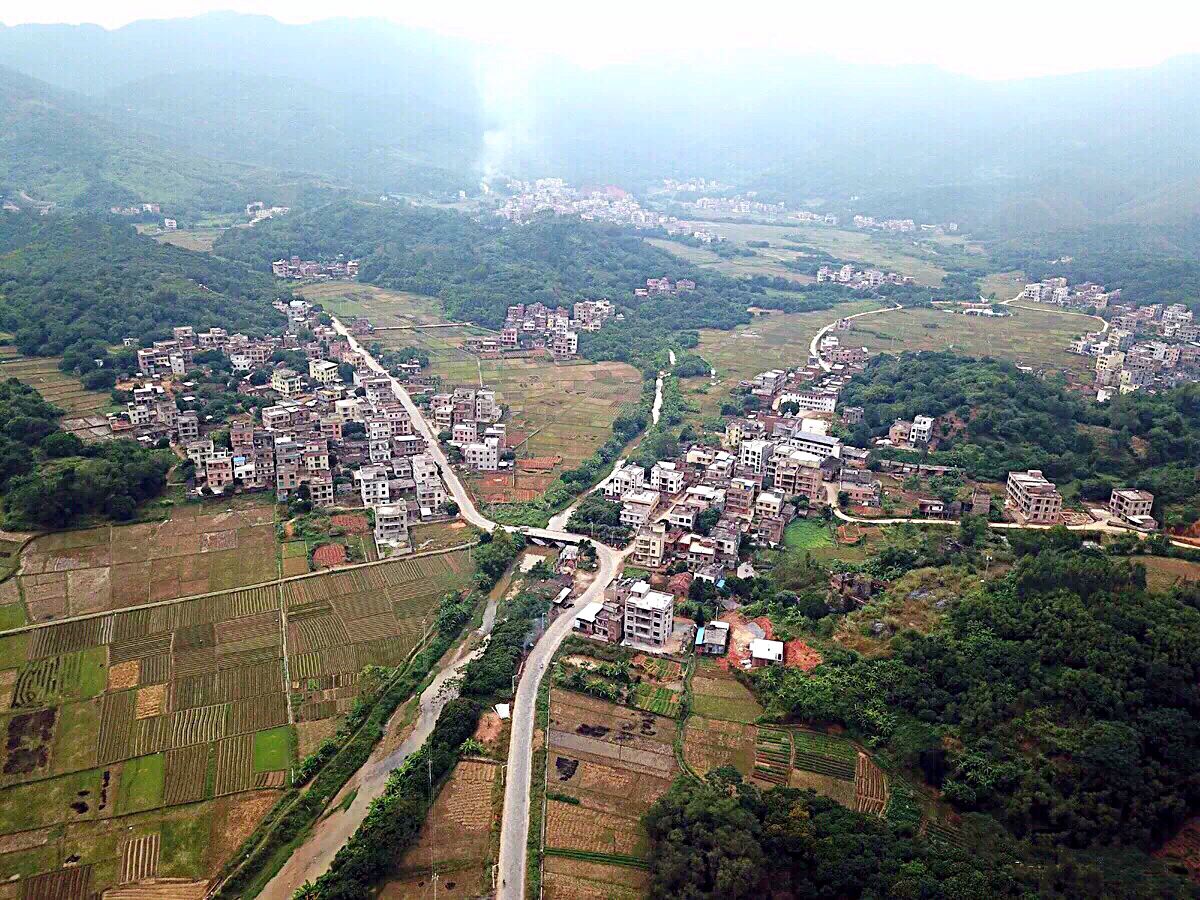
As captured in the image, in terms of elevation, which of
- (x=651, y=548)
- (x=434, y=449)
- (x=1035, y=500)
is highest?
(x=1035, y=500)

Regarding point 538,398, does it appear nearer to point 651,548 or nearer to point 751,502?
point 751,502

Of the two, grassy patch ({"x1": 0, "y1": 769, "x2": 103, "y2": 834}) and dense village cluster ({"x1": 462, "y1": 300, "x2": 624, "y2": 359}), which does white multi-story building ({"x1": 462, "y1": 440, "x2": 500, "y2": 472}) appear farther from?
grassy patch ({"x1": 0, "y1": 769, "x2": 103, "y2": 834})

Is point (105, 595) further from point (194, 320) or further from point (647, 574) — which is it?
point (194, 320)

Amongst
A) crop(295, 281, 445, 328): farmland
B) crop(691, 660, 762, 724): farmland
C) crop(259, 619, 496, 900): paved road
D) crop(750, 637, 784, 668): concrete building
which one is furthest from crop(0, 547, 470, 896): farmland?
crop(295, 281, 445, 328): farmland

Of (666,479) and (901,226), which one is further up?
(901,226)

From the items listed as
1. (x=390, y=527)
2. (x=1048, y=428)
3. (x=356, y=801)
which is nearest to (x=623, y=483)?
(x=390, y=527)

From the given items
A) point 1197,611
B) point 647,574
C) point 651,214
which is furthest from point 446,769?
point 651,214
